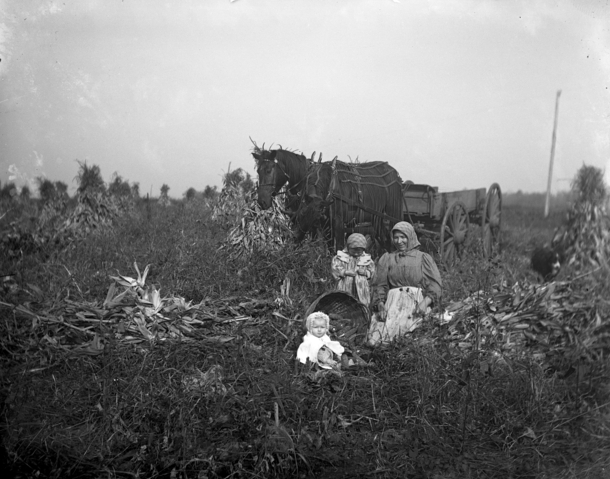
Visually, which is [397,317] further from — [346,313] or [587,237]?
[587,237]

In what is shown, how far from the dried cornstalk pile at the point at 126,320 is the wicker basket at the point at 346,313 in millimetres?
A: 678

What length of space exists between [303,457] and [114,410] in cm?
130

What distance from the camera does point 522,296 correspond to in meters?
4.57

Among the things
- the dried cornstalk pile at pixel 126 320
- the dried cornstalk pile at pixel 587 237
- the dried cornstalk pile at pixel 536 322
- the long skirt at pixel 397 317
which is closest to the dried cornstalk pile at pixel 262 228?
the dried cornstalk pile at pixel 126 320

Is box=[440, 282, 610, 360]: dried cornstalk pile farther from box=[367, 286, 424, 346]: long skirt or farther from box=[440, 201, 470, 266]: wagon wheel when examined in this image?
box=[440, 201, 470, 266]: wagon wheel

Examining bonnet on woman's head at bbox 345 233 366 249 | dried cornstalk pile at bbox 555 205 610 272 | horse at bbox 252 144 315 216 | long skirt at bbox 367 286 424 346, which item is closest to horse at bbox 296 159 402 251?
horse at bbox 252 144 315 216

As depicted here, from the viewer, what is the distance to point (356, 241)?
4.67 m

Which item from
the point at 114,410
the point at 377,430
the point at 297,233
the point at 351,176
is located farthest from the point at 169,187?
the point at 377,430

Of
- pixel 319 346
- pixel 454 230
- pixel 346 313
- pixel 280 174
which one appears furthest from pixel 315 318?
pixel 454 230

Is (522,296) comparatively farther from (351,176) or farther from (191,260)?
(191,260)

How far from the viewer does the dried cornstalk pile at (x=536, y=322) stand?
13.7 feet

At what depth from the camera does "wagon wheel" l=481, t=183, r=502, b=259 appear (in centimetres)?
586

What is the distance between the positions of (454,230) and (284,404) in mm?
3840

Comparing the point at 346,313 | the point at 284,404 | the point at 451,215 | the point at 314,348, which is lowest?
the point at 284,404
